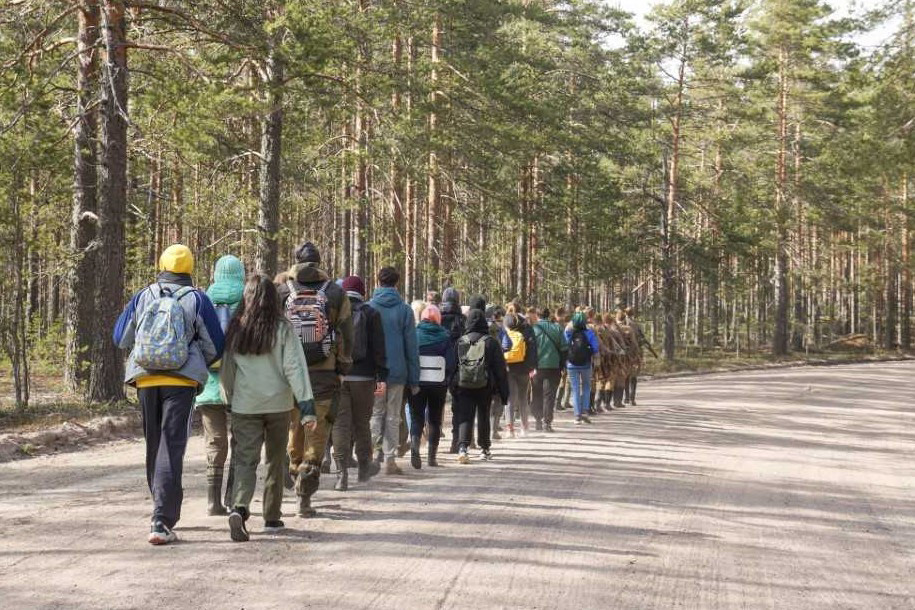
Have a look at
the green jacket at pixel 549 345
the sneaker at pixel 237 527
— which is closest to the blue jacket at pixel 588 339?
the green jacket at pixel 549 345

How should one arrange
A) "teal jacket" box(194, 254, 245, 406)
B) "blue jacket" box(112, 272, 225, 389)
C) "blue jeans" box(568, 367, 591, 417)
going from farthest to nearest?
"blue jeans" box(568, 367, 591, 417), "teal jacket" box(194, 254, 245, 406), "blue jacket" box(112, 272, 225, 389)

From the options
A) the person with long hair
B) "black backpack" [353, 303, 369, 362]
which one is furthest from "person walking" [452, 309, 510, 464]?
the person with long hair

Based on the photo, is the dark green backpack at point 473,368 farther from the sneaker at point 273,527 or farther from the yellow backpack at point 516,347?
the sneaker at point 273,527

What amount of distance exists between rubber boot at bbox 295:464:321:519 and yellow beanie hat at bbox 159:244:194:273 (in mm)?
1911

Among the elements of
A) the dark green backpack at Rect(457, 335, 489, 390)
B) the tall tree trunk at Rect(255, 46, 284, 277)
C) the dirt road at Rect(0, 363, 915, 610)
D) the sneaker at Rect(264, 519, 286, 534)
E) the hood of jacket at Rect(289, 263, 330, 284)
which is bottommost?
the dirt road at Rect(0, 363, 915, 610)

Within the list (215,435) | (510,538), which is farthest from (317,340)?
(510,538)

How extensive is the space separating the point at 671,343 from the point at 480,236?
501 inches

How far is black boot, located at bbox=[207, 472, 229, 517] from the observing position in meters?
8.05

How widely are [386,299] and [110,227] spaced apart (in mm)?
7147

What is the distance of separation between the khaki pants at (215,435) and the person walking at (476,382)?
4.32 metres

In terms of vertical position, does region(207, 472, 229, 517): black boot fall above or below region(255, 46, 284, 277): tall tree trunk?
below

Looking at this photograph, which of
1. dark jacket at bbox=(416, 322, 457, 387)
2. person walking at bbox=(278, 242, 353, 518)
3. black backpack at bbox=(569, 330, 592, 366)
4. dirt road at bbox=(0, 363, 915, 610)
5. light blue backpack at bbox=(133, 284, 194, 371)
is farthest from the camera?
black backpack at bbox=(569, 330, 592, 366)

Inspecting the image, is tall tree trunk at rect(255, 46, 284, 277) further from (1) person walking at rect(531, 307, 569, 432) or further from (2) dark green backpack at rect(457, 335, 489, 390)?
(2) dark green backpack at rect(457, 335, 489, 390)

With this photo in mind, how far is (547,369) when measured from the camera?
16.3 meters
